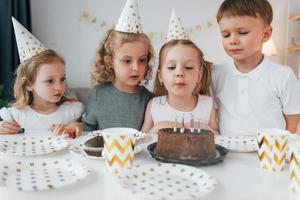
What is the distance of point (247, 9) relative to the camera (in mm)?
1408

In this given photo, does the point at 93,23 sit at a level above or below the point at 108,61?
above

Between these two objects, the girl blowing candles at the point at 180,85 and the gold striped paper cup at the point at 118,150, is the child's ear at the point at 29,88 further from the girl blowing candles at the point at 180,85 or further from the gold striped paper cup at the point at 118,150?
the gold striped paper cup at the point at 118,150

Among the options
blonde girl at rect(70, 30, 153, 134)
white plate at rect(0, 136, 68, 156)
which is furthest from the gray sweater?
white plate at rect(0, 136, 68, 156)

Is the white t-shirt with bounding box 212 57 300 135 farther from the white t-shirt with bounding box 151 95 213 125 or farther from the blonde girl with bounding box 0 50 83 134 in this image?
the blonde girl with bounding box 0 50 83 134

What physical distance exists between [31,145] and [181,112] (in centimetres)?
75

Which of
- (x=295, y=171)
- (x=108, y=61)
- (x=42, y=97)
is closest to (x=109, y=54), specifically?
(x=108, y=61)

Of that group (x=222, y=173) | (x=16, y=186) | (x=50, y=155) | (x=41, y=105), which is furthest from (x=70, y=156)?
(x=41, y=105)

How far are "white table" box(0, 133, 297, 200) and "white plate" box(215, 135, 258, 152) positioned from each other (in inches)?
4.3

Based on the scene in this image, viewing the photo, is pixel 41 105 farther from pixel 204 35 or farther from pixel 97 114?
pixel 204 35

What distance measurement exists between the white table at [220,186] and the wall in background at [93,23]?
3.39m

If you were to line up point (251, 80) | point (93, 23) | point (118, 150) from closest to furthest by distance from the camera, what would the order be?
1. point (118, 150)
2. point (251, 80)
3. point (93, 23)

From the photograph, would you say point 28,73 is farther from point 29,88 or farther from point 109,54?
point 109,54

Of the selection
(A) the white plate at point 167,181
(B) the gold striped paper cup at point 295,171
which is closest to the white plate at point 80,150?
(A) the white plate at point 167,181

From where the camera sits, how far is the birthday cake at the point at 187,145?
33.2 inches
